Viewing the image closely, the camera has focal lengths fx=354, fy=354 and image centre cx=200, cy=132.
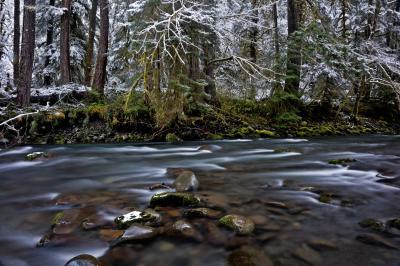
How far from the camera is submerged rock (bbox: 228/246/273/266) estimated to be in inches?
109

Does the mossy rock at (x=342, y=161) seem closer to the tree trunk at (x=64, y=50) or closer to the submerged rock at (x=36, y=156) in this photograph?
the submerged rock at (x=36, y=156)

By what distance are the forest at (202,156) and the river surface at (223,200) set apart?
0.02 m

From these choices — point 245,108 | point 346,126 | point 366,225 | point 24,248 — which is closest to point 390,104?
point 346,126

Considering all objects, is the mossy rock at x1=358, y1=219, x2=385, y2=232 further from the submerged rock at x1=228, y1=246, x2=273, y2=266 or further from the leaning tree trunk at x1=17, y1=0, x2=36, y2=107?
the leaning tree trunk at x1=17, y1=0, x2=36, y2=107

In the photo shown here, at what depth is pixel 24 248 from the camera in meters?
3.03

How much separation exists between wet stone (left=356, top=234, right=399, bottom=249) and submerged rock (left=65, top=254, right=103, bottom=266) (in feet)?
7.36

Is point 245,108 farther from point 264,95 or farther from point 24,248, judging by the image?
point 24,248

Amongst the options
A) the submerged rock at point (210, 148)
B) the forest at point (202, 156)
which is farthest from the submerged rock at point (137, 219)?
the submerged rock at point (210, 148)

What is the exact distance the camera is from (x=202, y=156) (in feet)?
23.2

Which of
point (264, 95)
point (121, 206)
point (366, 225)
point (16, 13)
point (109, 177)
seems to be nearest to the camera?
point (366, 225)

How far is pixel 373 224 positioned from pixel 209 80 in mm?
7580

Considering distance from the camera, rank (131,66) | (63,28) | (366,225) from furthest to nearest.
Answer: (63,28), (131,66), (366,225)

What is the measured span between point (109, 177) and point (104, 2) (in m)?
8.56

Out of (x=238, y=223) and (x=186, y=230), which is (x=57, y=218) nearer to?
(x=186, y=230)
